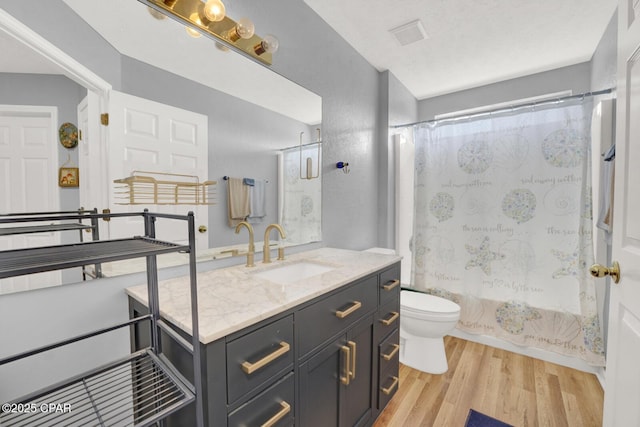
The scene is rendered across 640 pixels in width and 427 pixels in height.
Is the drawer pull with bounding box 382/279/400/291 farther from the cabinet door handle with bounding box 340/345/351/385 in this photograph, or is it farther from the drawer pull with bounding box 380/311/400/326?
the cabinet door handle with bounding box 340/345/351/385

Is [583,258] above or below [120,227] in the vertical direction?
below

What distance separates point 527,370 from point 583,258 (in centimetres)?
90

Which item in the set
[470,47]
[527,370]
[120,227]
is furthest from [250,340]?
[470,47]

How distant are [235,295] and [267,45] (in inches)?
48.1

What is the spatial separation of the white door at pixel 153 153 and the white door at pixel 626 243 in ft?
5.08

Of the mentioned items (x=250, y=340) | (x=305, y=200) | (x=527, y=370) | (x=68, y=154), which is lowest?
(x=527, y=370)

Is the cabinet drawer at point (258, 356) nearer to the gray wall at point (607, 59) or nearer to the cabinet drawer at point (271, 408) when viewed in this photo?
the cabinet drawer at point (271, 408)

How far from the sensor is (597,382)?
1.87 metres

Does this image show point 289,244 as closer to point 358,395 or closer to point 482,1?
point 358,395

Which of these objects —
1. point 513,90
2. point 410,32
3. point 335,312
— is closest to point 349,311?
point 335,312

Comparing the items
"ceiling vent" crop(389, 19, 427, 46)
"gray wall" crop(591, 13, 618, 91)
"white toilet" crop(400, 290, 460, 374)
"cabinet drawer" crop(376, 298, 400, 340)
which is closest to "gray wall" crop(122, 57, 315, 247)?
"cabinet drawer" crop(376, 298, 400, 340)

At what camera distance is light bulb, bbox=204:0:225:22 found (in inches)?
44.7

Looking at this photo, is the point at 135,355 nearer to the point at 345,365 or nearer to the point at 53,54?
the point at 345,365

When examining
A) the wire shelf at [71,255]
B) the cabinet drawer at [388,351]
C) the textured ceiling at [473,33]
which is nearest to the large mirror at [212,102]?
the wire shelf at [71,255]
